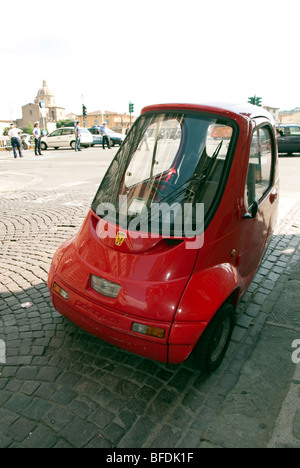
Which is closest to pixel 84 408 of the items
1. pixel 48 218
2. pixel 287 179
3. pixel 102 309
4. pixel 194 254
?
pixel 102 309

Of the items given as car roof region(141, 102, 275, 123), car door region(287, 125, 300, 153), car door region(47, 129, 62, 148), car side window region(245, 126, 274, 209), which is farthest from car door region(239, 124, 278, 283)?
car door region(47, 129, 62, 148)

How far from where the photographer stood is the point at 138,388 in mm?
2439

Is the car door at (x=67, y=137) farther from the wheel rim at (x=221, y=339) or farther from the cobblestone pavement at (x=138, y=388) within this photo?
the wheel rim at (x=221, y=339)

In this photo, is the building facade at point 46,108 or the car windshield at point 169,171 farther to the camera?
the building facade at point 46,108

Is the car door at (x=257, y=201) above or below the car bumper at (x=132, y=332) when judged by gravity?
above

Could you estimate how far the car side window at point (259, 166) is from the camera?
2832mm

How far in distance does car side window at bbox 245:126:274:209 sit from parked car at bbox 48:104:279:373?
0.03 meters

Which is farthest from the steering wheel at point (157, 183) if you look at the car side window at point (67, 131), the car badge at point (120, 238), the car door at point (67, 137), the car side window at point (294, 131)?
the car side window at point (67, 131)

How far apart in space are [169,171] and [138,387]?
5.33 feet

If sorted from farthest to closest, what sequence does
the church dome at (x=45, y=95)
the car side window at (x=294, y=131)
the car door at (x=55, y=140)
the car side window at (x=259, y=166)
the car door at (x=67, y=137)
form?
the church dome at (x=45, y=95), the car door at (x=55, y=140), the car door at (x=67, y=137), the car side window at (x=294, y=131), the car side window at (x=259, y=166)

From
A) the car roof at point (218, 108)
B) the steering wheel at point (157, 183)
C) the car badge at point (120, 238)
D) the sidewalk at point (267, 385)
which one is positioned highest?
the car roof at point (218, 108)

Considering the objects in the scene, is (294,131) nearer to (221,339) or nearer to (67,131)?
(67,131)

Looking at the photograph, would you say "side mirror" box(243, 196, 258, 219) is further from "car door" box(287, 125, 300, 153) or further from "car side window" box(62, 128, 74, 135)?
"car side window" box(62, 128, 74, 135)

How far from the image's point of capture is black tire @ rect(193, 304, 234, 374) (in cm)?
235
